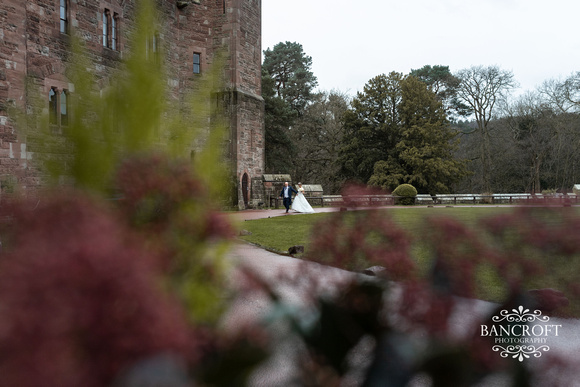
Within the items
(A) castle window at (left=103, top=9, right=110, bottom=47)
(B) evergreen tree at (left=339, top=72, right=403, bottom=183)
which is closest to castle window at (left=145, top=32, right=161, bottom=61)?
→ (A) castle window at (left=103, top=9, right=110, bottom=47)

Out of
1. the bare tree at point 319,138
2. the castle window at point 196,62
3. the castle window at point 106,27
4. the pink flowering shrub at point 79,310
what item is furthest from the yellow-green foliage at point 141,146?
the bare tree at point 319,138

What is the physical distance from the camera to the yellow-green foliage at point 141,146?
1.79 feet

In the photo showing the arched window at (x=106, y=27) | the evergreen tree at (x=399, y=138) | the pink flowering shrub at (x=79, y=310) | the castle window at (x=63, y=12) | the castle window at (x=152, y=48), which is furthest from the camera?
the evergreen tree at (x=399, y=138)

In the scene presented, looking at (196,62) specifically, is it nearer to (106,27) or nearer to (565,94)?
(106,27)

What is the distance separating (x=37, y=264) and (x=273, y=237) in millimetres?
9831

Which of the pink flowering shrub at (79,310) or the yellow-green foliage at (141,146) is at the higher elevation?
the yellow-green foliage at (141,146)

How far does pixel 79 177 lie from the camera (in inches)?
21.4

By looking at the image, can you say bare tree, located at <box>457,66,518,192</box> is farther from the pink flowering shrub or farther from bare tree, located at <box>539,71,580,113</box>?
the pink flowering shrub

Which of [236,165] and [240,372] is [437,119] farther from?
[240,372]

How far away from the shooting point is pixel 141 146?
21.5 inches

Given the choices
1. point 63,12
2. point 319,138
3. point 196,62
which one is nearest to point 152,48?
point 63,12

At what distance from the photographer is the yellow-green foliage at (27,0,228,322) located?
54 centimetres

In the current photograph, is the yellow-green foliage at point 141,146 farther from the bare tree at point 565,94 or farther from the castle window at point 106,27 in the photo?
the bare tree at point 565,94

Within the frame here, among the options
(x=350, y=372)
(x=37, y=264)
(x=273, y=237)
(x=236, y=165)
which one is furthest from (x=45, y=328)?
(x=236, y=165)
